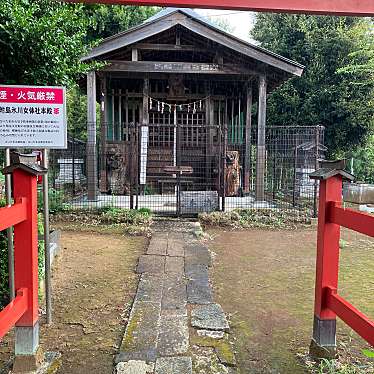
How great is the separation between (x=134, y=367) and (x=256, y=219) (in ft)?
20.3

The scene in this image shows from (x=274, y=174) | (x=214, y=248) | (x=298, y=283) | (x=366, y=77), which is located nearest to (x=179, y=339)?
(x=298, y=283)

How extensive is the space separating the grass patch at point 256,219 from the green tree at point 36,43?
440 cm

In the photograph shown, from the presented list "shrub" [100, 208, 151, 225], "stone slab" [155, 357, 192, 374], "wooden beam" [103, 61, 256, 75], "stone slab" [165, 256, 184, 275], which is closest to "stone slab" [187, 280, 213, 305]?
"stone slab" [165, 256, 184, 275]

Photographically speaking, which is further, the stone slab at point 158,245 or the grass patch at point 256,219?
the grass patch at point 256,219

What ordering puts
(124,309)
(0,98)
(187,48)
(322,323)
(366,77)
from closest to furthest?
(322,323), (0,98), (124,309), (187,48), (366,77)

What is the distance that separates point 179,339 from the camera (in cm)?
301

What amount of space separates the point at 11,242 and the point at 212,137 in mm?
8649

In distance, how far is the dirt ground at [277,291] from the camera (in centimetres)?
297

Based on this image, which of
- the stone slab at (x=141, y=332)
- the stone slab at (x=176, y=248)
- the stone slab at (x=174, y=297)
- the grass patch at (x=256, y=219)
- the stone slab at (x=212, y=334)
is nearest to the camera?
the stone slab at (x=141, y=332)

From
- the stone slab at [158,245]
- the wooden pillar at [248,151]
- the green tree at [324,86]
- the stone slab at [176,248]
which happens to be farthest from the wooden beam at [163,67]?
the green tree at [324,86]

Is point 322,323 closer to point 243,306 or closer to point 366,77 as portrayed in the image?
point 243,306

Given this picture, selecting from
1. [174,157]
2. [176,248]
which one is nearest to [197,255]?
[176,248]

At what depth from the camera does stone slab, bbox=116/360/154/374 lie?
255 centimetres

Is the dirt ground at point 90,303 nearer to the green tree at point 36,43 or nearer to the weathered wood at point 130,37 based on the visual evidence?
the green tree at point 36,43
